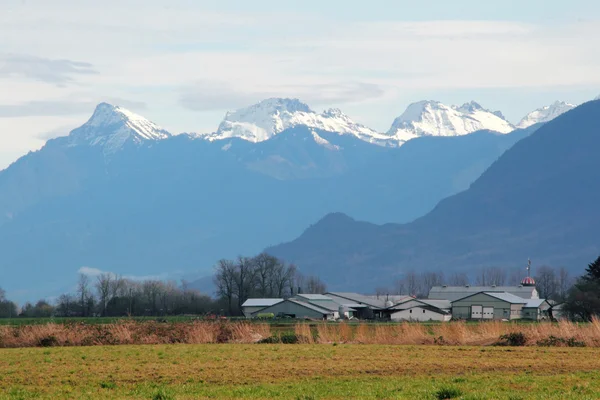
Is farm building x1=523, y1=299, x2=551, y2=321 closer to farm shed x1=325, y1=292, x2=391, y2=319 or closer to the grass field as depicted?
farm shed x1=325, y1=292, x2=391, y2=319

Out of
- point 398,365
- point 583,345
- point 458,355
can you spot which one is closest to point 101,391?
point 398,365

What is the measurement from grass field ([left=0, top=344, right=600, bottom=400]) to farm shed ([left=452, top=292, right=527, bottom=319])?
396 feet

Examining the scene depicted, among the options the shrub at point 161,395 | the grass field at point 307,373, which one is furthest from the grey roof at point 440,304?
the shrub at point 161,395

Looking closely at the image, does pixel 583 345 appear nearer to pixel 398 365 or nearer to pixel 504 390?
pixel 398 365

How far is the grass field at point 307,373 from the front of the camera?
101 feet

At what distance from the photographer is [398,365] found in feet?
130

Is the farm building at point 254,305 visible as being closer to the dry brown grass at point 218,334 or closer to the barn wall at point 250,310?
the barn wall at point 250,310

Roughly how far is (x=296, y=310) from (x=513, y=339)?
4288 inches

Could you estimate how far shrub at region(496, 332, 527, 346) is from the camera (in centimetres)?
5222

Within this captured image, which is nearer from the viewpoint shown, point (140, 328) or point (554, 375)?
point (554, 375)

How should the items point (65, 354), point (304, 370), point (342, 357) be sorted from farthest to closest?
point (65, 354), point (342, 357), point (304, 370)

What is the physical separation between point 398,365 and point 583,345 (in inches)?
617

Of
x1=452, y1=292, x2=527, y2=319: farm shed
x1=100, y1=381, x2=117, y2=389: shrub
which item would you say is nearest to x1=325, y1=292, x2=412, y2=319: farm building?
x1=452, y1=292, x2=527, y2=319: farm shed

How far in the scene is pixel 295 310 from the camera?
525 feet
